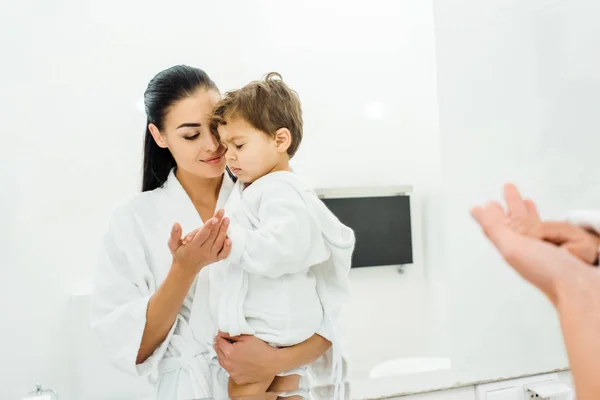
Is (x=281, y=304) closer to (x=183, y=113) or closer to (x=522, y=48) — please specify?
(x=183, y=113)

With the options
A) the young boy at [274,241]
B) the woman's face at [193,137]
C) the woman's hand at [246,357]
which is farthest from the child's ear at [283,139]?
the woman's hand at [246,357]

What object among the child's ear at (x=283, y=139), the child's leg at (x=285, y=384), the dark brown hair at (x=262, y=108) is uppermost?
the dark brown hair at (x=262, y=108)

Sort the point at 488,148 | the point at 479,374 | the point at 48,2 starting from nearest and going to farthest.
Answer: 1. the point at 48,2
2. the point at 479,374
3. the point at 488,148

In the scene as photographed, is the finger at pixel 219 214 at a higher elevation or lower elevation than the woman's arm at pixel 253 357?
higher

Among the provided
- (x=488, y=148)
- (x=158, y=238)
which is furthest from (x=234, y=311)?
(x=488, y=148)

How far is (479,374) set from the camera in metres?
1.39

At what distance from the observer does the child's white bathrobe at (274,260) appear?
3.17 feet

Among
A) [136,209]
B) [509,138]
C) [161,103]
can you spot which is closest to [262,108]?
[161,103]

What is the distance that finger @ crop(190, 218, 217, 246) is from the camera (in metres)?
0.93

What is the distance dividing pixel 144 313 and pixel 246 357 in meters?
0.19

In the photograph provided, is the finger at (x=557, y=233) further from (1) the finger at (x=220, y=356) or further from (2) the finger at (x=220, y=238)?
(1) the finger at (x=220, y=356)

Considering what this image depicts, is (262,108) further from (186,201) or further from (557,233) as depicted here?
(557,233)

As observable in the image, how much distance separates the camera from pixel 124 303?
102 centimetres

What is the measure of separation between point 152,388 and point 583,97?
4.20 ft
